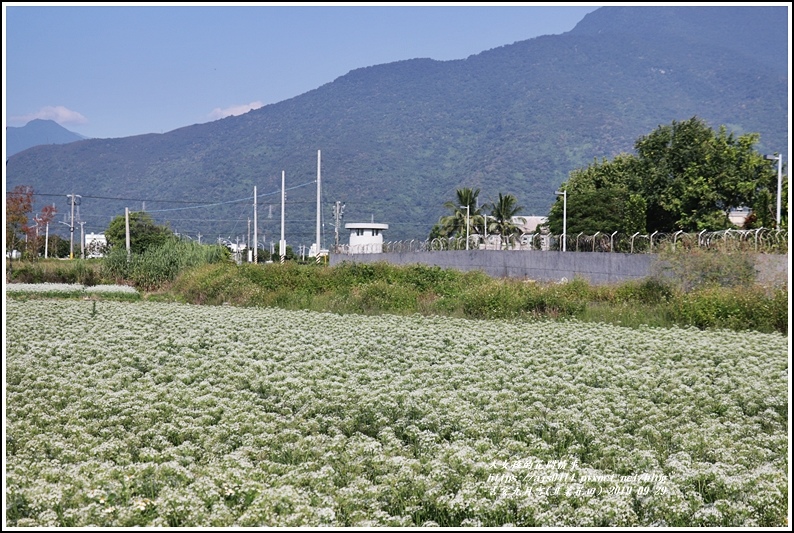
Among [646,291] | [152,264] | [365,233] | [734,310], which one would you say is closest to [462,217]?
[365,233]

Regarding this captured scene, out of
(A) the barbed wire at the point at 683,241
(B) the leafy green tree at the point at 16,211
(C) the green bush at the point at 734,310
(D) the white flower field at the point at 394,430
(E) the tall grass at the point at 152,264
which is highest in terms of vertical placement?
(B) the leafy green tree at the point at 16,211

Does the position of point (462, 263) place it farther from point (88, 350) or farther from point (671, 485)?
point (671, 485)

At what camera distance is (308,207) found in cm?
14725

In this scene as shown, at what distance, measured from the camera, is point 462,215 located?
235ft

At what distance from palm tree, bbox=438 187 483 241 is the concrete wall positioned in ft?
100

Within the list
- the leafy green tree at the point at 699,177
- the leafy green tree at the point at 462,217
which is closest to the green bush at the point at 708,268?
the leafy green tree at the point at 699,177

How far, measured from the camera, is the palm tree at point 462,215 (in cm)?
7025

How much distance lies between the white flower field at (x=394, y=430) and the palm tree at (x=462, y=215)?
57.3 metres

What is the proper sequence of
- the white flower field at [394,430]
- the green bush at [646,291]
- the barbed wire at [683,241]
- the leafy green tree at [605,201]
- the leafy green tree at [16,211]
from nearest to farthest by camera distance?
the white flower field at [394,430]
the barbed wire at [683,241]
the green bush at [646,291]
the leafy green tree at [16,211]
the leafy green tree at [605,201]

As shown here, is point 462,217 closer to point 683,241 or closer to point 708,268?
point 683,241

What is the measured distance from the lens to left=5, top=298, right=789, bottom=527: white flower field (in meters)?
5.53

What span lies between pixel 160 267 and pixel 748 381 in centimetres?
2268

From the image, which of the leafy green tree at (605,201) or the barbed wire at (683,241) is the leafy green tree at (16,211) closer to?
the barbed wire at (683,241)

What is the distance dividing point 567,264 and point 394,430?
2059 centimetres
